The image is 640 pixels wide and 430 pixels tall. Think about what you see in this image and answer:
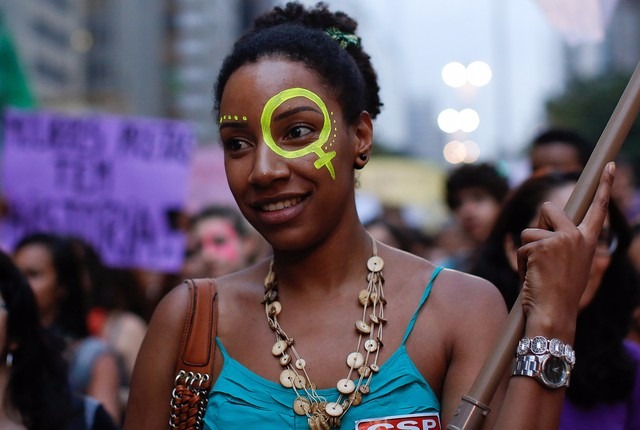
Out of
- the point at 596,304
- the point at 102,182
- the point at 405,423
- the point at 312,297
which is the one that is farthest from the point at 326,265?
the point at 102,182

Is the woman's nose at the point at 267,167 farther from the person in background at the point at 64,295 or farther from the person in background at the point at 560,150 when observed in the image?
the person in background at the point at 560,150

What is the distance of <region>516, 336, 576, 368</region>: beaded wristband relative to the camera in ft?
6.89

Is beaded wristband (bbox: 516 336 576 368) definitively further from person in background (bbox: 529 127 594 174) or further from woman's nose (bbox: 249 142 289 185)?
person in background (bbox: 529 127 594 174)

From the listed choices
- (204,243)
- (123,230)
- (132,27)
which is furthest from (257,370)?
(132,27)

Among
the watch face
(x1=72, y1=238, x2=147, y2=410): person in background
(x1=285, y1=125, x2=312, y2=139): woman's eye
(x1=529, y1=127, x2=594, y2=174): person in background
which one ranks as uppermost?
(x1=285, y1=125, x2=312, y2=139): woman's eye

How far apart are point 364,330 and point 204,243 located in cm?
443

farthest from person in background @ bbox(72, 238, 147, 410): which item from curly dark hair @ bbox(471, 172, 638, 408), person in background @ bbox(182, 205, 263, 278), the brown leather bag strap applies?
Answer: the brown leather bag strap

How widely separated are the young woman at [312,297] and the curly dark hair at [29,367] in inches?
39.3

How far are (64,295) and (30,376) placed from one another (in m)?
1.83

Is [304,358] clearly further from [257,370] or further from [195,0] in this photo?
[195,0]

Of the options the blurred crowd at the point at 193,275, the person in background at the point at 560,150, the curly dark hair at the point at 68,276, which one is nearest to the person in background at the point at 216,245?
the blurred crowd at the point at 193,275

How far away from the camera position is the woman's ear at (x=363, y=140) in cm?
271

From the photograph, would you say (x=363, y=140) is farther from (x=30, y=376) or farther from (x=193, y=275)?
(x=193, y=275)

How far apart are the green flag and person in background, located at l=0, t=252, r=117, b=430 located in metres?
5.99
